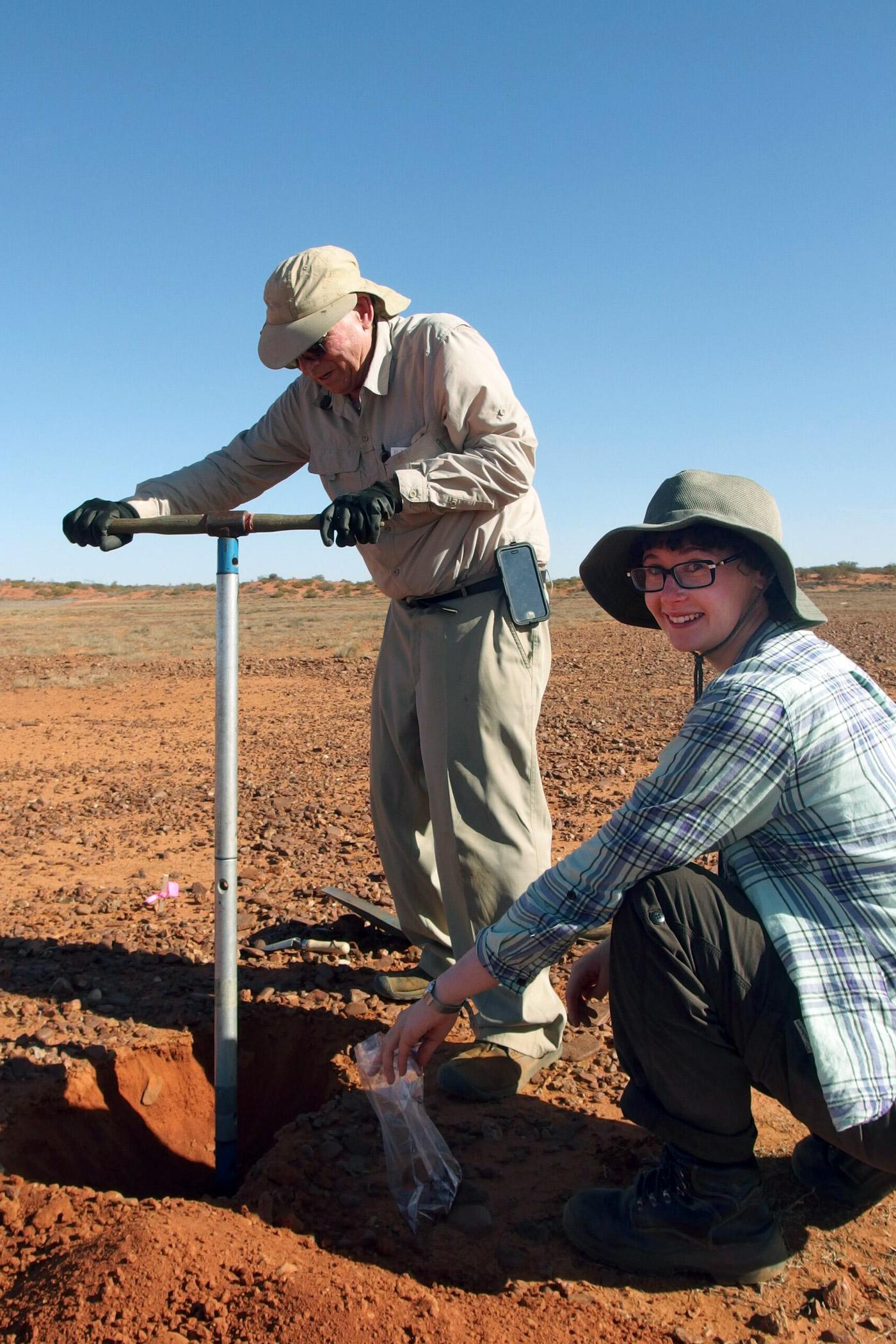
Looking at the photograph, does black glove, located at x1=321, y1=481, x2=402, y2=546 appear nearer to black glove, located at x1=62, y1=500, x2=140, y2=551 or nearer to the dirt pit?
black glove, located at x1=62, y1=500, x2=140, y2=551

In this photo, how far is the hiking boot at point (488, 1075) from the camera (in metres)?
2.88

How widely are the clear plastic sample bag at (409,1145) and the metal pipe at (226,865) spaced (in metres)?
0.40

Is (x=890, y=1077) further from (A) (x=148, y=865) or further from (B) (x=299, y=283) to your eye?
(A) (x=148, y=865)

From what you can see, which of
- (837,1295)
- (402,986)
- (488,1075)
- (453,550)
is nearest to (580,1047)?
(488,1075)

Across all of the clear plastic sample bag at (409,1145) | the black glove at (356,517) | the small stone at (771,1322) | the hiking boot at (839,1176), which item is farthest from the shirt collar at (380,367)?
the small stone at (771,1322)

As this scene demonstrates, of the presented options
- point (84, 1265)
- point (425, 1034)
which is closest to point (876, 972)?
point (425, 1034)

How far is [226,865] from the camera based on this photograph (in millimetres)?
2574

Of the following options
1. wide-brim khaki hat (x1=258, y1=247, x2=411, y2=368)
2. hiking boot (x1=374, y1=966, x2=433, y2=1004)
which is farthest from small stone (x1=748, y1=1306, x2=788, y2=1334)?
wide-brim khaki hat (x1=258, y1=247, x2=411, y2=368)

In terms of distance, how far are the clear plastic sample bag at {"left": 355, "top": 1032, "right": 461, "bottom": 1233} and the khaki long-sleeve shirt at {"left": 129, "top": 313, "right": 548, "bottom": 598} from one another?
1339 mm

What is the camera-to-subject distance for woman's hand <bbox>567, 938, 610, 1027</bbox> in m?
2.39

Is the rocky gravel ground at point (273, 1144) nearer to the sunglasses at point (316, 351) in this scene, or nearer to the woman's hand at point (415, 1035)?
the woman's hand at point (415, 1035)

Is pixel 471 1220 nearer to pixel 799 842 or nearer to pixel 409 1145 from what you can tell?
pixel 409 1145

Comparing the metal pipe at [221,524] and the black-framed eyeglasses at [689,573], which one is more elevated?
the metal pipe at [221,524]

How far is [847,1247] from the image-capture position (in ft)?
7.20
